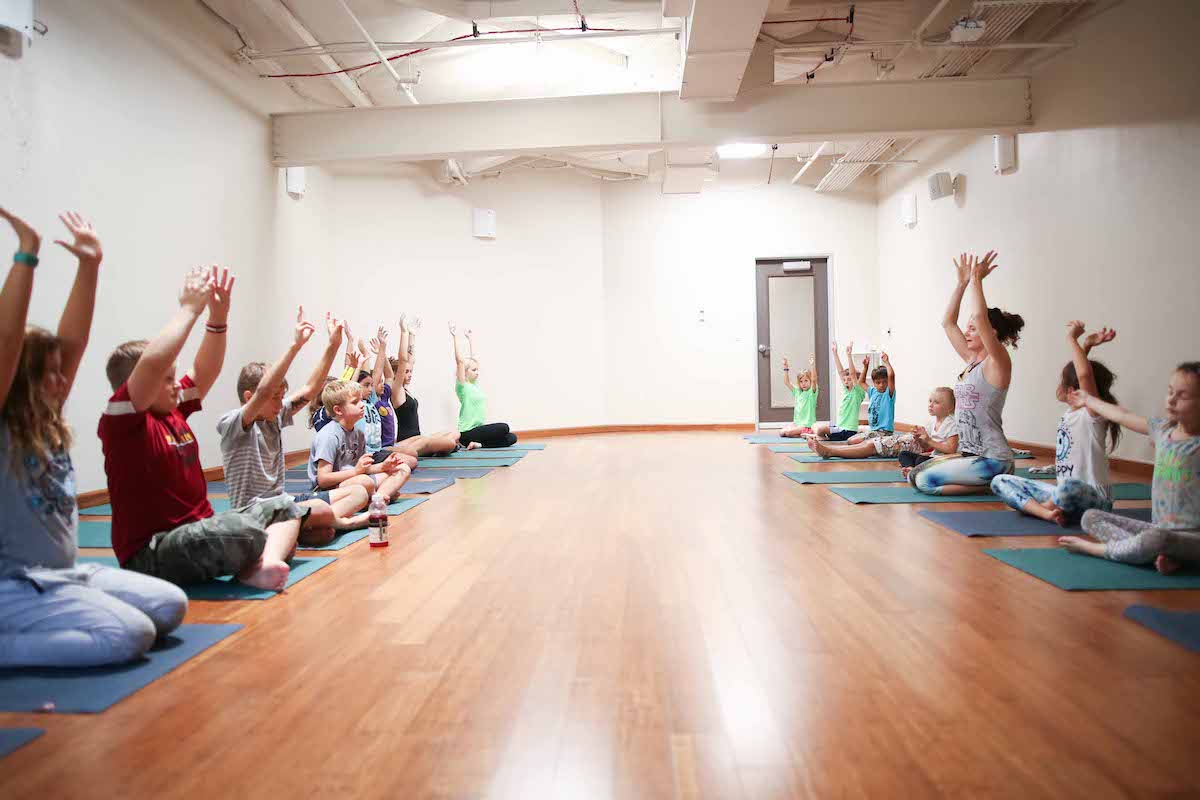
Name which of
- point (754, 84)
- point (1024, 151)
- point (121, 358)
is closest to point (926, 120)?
point (1024, 151)

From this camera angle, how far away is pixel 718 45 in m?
4.83

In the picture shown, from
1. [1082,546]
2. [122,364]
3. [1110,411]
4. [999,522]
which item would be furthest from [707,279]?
[122,364]

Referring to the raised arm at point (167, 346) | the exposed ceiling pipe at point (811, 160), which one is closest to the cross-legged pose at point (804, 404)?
the exposed ceiling pipe at point (811, 160)

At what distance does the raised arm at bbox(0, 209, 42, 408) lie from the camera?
5.11 ft

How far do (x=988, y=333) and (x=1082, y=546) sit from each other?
120cm

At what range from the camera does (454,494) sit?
15.2 ft

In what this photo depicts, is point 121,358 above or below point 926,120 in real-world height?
below

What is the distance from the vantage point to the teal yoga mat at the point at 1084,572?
92.0 inches

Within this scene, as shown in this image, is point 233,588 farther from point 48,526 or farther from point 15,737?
point 15,737

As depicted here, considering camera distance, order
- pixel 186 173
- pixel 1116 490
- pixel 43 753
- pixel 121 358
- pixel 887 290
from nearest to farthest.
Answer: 1. pixel 43 753
2. pixel 121 358
3. pixel 1116 490
4. pixel 186 173
5. pixel 887 290

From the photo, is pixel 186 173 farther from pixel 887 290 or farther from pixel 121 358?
pixel 887 290

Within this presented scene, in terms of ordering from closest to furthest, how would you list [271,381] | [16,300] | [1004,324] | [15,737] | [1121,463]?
[15,737] → [16,300] → [271,381] → [1004,324] → [1121,463]

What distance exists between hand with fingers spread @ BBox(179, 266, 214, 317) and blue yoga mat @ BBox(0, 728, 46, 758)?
0.96 m

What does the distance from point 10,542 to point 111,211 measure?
3.41 m
